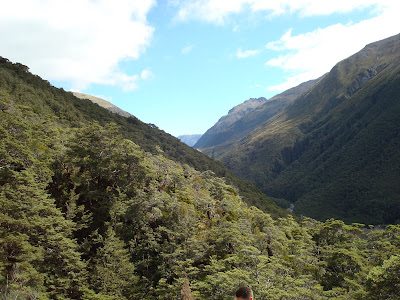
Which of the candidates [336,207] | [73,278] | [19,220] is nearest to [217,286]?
[73,278]

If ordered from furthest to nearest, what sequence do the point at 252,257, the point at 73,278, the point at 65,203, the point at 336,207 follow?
the point at 336,207 < the point at 65,203 < the point at 252,257 < the point at 73,278

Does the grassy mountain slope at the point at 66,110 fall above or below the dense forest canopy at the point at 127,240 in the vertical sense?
above

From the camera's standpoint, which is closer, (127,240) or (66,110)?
(127,240)

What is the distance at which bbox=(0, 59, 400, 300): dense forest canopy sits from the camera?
17.3 m

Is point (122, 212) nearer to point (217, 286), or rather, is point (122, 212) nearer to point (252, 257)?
point (217, 286)

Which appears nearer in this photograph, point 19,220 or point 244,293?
point 244,293

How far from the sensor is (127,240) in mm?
24016

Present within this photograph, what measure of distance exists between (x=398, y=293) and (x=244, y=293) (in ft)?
59.8

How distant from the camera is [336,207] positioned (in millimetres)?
148875

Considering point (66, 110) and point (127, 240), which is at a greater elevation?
point (66, 110)

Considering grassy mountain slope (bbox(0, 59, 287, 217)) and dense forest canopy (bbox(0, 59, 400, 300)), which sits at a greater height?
grassy mountain slope (bbox(0, 59, 287, 217))

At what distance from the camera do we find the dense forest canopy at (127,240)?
56.8 feet

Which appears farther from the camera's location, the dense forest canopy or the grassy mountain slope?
the grassy mountain slope

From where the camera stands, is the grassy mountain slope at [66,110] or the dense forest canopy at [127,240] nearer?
the dense forest canopy at [127,240]
